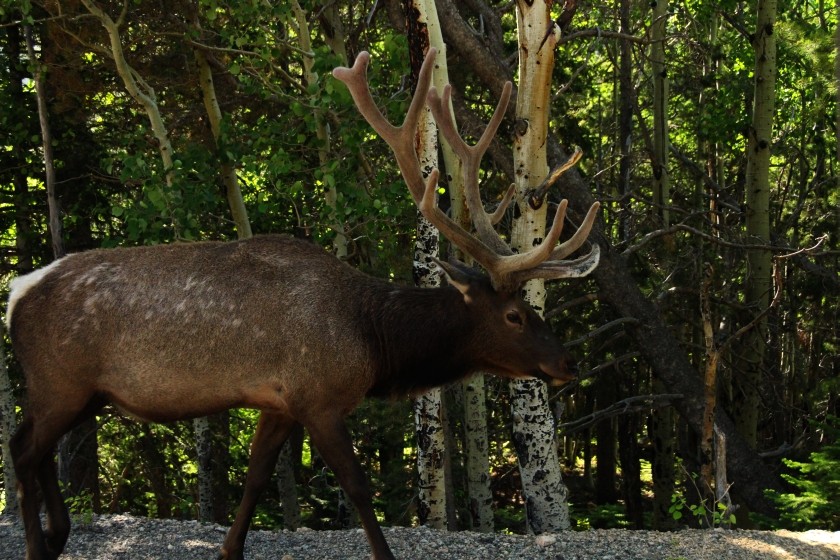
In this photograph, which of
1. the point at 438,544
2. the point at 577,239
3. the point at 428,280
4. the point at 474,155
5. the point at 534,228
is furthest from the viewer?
the point at 428,280

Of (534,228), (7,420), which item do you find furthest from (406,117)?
(7,420)

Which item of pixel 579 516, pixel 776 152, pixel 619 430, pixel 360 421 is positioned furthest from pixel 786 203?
pixel 360 421

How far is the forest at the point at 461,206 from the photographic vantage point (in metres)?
8.54

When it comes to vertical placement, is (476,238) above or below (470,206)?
below

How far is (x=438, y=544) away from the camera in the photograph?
6.79m

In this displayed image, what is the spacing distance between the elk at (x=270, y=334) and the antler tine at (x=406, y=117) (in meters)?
0.01

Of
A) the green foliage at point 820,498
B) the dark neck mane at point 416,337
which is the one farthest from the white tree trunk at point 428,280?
the green foliage at point 820,498

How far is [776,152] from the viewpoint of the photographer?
17.7 metres

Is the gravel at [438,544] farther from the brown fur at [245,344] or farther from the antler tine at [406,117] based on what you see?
the antler tine at [406,117]

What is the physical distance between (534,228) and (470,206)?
102cm

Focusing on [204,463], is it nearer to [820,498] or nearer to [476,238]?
[476,238]

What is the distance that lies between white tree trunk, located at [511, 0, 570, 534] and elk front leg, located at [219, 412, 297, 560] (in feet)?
6.81

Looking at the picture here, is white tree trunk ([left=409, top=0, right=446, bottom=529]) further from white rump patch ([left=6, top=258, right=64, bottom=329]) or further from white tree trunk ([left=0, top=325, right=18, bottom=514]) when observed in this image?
white tree trunk ([left=0, top=325, right=18, bottom=514])

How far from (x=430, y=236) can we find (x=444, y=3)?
3.37 metres
